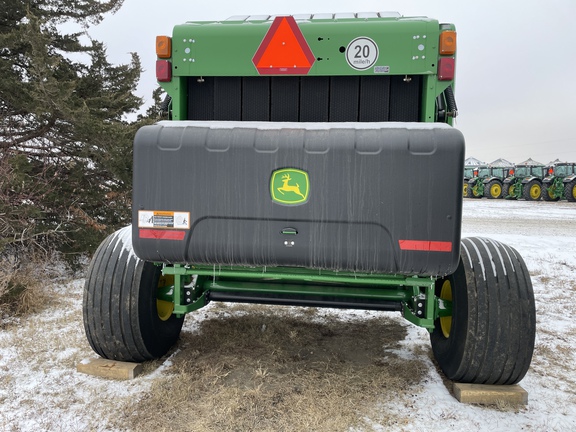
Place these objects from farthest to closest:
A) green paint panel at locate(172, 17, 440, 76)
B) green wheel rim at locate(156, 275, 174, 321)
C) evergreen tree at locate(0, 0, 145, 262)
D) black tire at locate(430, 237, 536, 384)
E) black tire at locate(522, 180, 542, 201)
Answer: black tire at locate(522, 180, 542, 201)
evergreen tree at locate(0, 0, 145, 262)
green wheel rim at locate(156, 275, 174, 321)
black tire at locate(430, 237, 536, 384)
green paint panel at locate(172, 17, 440, 76)

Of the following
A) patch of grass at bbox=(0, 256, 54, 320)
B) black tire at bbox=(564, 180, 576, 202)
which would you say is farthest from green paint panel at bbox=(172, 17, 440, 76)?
black tire at bbox=(564, 180, 576, 202)

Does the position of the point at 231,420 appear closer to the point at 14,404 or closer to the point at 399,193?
the point at 14,404

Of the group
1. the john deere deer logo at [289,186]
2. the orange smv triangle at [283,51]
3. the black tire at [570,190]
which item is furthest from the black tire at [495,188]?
the john deere deer logo at [289,186]

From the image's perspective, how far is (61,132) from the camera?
618 cm

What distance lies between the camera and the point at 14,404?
104 inches

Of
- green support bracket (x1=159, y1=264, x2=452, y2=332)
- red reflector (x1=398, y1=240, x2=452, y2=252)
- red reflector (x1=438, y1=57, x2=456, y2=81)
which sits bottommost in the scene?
green support bracket (x1=159, y1=264, x2=452, y2=332)

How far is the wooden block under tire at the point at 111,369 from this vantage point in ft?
9.75

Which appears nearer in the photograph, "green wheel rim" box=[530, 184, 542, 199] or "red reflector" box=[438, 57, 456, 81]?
"red reflector" box=[438, 57, 456, 81]

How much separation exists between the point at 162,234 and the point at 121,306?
959mm

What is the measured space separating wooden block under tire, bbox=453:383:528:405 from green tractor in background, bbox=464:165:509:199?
1018 inches

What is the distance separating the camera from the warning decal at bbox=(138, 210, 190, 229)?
224cm

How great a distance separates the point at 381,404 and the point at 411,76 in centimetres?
202

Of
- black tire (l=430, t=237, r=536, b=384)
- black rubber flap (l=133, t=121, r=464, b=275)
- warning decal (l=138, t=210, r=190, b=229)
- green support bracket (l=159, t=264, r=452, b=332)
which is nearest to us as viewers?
black rubber flap (l=133, t=121, r=464, b=275)

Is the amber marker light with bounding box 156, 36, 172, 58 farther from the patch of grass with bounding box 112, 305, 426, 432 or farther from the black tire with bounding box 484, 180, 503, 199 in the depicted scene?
the black tire with bounding box 484, 180, 503, 199
